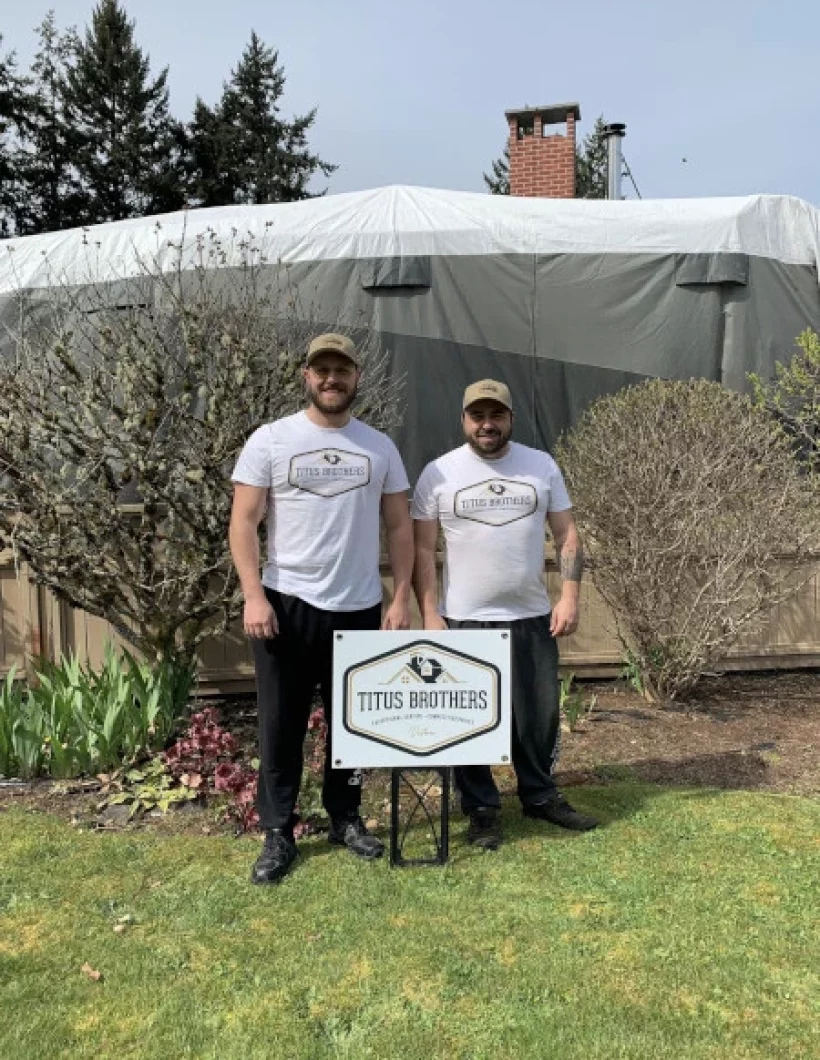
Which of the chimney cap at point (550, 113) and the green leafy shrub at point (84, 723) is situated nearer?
the green leafy shrub at point (84, 723)

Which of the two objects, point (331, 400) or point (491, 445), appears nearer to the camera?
point (331, 400)

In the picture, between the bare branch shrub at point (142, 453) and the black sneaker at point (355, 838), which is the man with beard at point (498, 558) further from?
the bare branch shrub at point (142, 453)

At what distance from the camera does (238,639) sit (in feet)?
18.5

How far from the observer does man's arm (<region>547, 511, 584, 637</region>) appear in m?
3.42

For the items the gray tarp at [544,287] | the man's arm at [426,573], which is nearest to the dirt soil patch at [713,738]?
the man's arm at [426,573]

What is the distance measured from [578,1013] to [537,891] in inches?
28.3

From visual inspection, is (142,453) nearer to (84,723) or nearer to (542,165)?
(84,723)

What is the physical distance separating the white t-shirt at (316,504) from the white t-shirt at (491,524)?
0.34 metres

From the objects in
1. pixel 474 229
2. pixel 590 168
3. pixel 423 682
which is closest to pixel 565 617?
pixel 423 682

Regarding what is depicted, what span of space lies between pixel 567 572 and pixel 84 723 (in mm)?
2411

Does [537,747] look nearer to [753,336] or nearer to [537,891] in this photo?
[537,891]

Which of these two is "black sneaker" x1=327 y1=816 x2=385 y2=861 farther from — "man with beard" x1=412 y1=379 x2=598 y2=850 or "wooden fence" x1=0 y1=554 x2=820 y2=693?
"wooden fence" x1=0 y1=554 x2=820 y2=693

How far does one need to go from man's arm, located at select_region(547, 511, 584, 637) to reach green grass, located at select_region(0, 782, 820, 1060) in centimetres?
89

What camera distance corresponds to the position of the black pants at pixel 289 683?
3.13 metres
